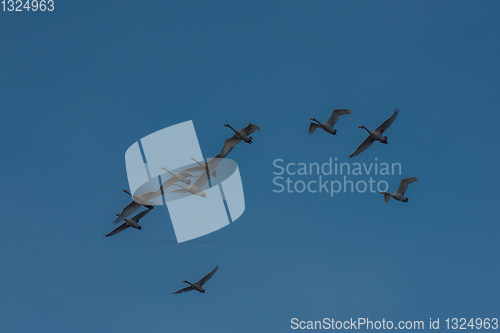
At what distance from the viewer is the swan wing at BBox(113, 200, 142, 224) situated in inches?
2025

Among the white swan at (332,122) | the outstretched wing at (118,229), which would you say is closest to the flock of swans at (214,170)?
the white swan at (332,122)

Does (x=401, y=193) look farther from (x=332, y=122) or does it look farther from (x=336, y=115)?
(x=336, y=115)

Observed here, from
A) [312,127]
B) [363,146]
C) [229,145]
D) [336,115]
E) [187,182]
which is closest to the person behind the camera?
[229,145]

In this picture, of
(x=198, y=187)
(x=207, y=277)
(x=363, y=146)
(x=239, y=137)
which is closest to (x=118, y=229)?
(x=207, y=277)

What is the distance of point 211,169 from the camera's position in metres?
50.8

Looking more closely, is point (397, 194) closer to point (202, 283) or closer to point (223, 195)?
point (223, 195)

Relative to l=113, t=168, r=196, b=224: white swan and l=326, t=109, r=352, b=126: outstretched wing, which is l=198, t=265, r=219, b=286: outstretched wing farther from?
l=326, t=109, r=352, b=126: outstretched wing

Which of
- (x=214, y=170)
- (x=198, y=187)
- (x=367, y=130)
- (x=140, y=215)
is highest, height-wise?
(x=367, y=130)

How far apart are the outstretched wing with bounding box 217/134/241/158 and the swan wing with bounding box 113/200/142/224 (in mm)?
9032

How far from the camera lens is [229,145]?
48.8 m

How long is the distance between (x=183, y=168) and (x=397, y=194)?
63.8 feet

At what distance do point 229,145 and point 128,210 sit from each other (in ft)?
36.5

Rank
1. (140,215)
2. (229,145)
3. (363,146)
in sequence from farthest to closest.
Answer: (140,215), (363,146), (229,145)

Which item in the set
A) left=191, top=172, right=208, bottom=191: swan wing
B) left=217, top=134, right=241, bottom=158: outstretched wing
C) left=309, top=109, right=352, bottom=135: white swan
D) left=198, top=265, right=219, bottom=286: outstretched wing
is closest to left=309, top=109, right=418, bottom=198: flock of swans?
left=309, top=109, right=352, bottom=135: white swan
